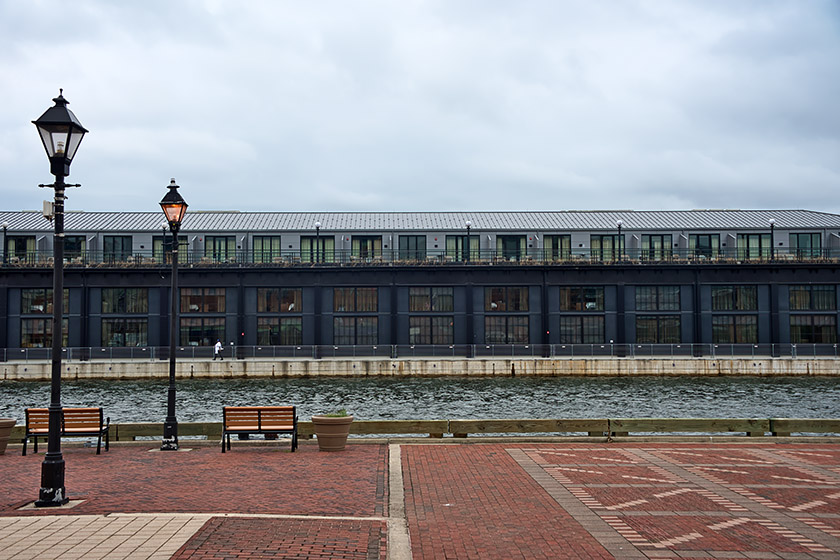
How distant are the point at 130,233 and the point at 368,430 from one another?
5623 cm

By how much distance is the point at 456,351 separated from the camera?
60719 millimetres

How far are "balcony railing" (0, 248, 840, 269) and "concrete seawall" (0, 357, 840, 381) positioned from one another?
10.7 metres

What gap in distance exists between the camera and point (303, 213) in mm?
77250

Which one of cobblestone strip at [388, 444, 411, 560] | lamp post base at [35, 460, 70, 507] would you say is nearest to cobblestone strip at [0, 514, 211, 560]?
lamp post base at [35, 460, 70, 507]

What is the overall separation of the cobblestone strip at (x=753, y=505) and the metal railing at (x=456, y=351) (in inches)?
1637

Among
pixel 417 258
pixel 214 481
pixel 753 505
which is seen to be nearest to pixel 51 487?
pixel 214 481

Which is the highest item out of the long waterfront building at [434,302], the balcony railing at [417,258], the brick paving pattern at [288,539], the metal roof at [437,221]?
the metal roof at [437,221]

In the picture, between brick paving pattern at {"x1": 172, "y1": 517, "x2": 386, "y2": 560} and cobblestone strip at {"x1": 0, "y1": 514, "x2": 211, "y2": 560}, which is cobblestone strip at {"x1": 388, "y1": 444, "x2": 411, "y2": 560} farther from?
cobblestone strip at {"x1": 0, "y1": 514, "x2": 211, "y2": 560}

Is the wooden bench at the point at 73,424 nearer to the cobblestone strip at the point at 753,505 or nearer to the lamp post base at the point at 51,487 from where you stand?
the lamp post base at the point at 51,487

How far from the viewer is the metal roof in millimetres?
70750

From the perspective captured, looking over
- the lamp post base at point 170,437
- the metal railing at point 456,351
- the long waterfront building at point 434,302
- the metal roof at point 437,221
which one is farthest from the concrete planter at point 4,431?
the metal roof at point 437,221

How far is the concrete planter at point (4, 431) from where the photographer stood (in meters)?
18.3

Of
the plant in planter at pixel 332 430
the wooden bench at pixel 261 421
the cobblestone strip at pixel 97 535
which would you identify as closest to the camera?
the cobblestone strip at pixel 97 535

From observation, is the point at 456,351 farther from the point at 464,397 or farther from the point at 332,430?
the point at 332,430
